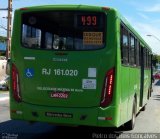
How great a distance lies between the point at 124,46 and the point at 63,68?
66.3 inches

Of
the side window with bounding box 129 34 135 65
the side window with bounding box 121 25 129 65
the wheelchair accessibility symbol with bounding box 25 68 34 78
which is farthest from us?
the side window with bounding box 129 34 135 65

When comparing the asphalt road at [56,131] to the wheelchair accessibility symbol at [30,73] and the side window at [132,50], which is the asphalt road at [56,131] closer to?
the wheelchair accessibility symbol at [30,73]

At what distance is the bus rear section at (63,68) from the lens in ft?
31.3

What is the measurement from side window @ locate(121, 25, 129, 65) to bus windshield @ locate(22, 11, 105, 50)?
832mm

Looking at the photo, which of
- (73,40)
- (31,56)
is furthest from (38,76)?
(73,40)

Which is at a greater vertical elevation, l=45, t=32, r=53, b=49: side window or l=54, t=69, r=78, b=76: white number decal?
l=45, t=32, r=53, b=49: side window

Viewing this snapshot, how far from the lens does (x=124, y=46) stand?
10555 millimetres

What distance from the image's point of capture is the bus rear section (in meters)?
9.53

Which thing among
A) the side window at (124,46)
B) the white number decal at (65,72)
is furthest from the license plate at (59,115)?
the side window at (124,46)

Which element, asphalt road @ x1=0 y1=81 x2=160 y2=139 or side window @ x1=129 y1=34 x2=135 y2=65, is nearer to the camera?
asphalt road @ x1=0 y1=81 x2=160 y2=139

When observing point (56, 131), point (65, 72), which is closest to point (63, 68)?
point (65, 72)

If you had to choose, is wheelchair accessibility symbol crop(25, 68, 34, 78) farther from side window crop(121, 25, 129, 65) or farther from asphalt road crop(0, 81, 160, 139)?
side window crop(121, 25, 129, 65)

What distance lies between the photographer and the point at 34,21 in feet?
33.2

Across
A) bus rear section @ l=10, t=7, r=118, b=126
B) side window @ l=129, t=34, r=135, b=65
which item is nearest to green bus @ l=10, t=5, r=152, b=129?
bus rear section @ l=10, t=7, r=118, b=126
